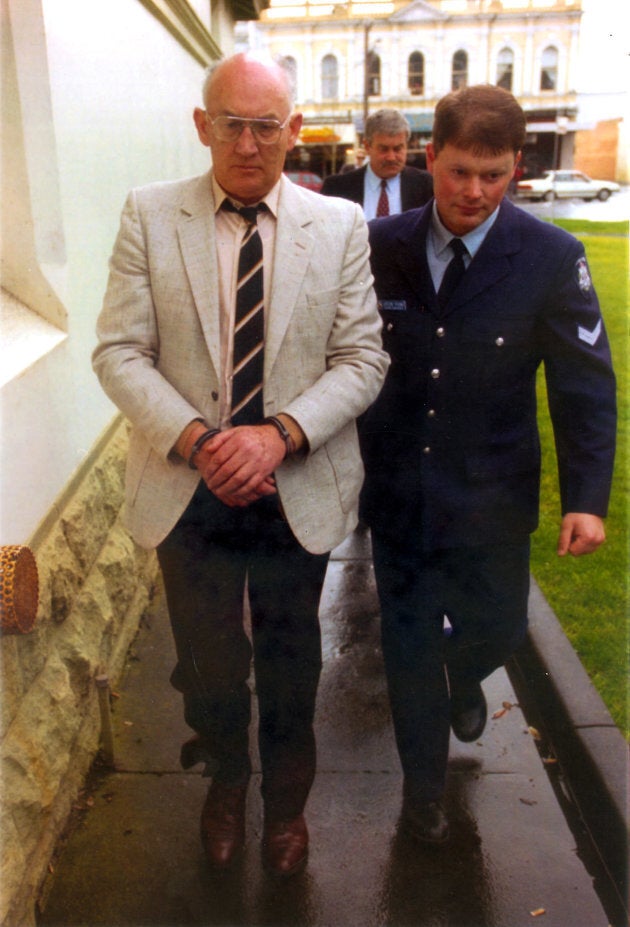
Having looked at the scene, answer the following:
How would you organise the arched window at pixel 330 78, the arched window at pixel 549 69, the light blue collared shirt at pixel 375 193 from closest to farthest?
the light blue collared shirt at pixel 375 193, the arched window at pixel 549 69, the arched window at pixel 330 78

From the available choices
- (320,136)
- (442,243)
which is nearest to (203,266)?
(442,243)

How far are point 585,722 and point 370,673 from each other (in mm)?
975

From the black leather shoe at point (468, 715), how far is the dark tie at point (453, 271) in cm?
142

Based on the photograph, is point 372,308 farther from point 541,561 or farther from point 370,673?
point 541,561

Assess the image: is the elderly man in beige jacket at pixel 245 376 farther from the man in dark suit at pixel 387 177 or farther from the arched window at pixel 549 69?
the arched window at pixel 549 69

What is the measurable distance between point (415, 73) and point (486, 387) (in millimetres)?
51426

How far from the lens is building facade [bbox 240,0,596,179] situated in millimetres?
46031

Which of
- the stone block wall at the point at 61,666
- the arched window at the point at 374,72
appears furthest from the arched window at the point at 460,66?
the stone block wall at the point at 61,666

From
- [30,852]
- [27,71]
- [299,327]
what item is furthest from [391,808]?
[27,71]

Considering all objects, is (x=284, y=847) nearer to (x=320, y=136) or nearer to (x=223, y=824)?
(x=223, y=824)

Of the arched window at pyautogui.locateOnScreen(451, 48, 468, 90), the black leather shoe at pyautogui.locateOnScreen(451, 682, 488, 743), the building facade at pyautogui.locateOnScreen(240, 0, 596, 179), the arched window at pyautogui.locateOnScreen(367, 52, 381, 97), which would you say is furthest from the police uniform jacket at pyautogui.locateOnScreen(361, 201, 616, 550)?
the arched window at pyautogui.locateOnScreen(367, 52, 381, 97)

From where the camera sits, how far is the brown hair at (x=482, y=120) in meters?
2.63

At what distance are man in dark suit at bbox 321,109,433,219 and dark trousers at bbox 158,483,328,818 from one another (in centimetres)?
398

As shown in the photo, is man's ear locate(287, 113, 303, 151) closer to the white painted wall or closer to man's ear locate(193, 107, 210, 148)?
man's ear locate(193, 107, 210, 148)
